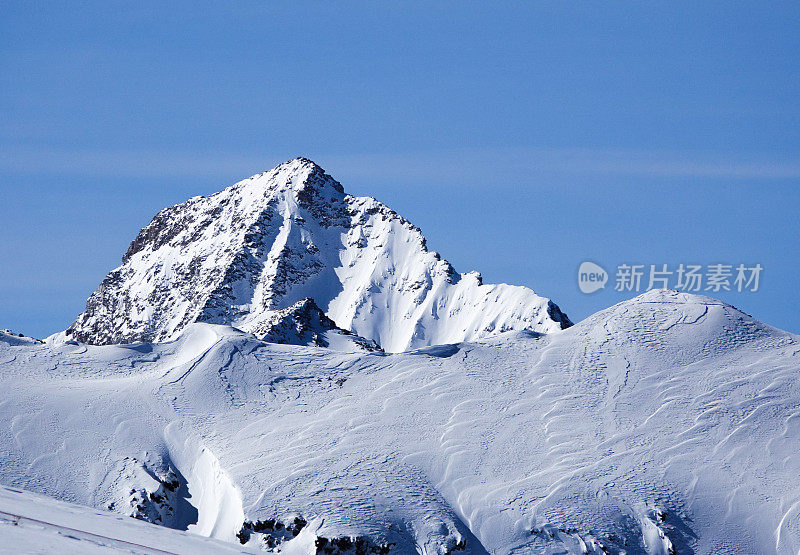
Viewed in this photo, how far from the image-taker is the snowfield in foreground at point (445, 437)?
6006 centimetres

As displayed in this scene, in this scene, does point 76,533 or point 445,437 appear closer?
point 76,533

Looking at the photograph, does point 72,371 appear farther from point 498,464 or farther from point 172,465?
point 498,464

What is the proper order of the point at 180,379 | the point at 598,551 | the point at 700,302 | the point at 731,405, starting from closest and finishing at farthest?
the point at 598,551
the point at 731,405
the point at 180,379
the point at 700,302

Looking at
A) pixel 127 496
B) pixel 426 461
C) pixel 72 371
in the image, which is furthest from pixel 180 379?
pixel 426 461

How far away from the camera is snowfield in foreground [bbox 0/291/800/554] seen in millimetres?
60062

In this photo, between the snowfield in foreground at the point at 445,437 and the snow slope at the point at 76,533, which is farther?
the snowfield in foreground at the point at 445,437

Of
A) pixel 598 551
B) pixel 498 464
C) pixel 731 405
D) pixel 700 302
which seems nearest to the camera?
pixel 598 551

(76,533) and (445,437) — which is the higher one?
(445,437)

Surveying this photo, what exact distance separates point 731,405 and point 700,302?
12741 millimetres

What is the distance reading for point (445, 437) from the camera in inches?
2643

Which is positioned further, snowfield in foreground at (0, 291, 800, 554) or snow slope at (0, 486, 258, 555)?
snowfield in foreground at (0, 291, 800, 554)

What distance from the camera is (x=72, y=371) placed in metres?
77.6

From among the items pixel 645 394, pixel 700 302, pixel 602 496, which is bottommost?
pixel 602 496

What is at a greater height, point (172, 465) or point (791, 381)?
point (791, 381)
